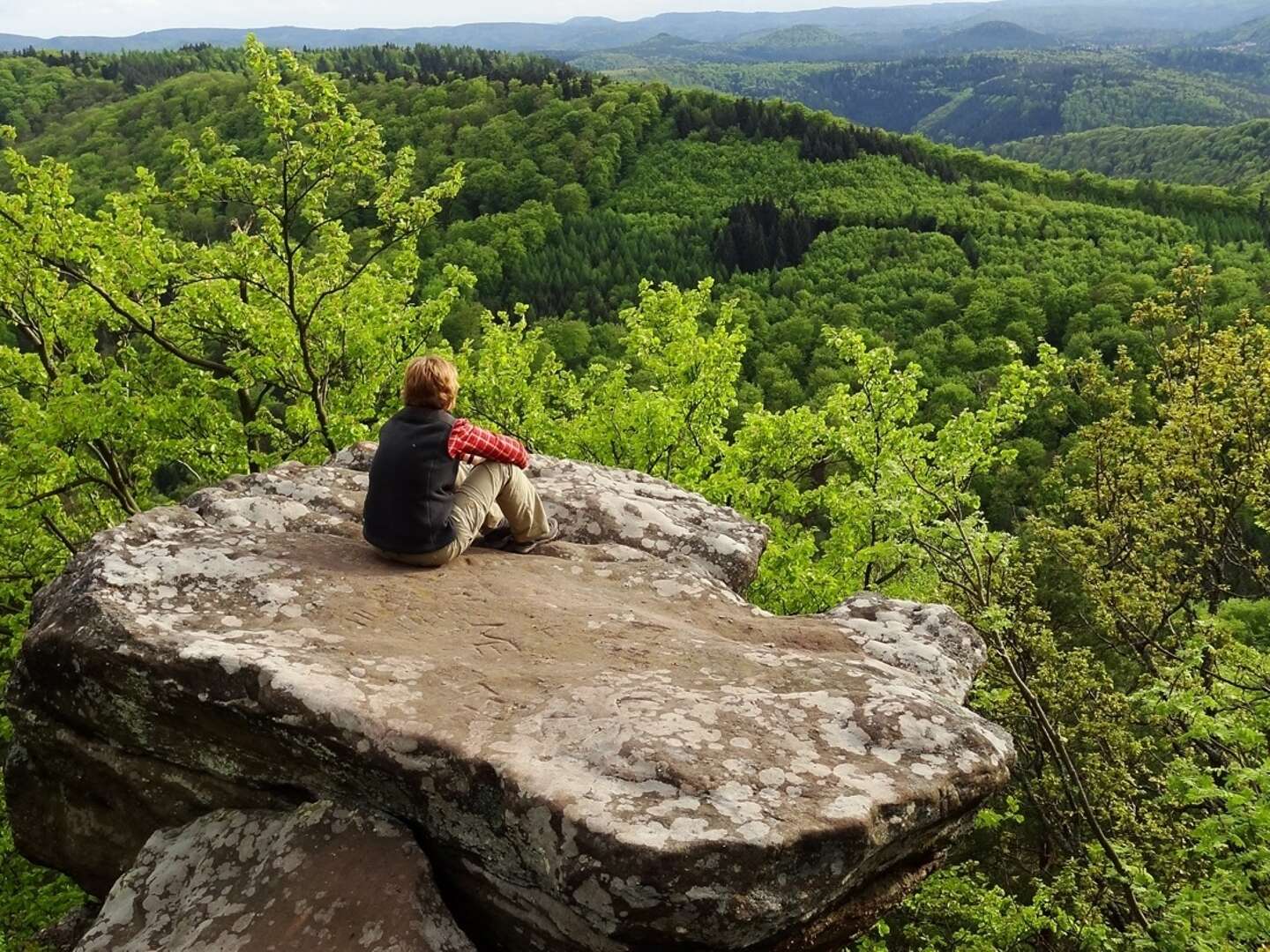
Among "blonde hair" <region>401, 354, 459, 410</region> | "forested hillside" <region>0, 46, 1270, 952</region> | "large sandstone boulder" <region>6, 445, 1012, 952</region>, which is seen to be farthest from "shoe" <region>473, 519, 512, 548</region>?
"forested hillside" <region>0, 46, 1270, 952</region>

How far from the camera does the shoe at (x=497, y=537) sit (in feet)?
35.2

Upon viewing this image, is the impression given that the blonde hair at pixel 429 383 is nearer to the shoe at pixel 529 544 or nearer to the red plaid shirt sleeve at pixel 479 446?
the red plaid shirt sleeve at pixel 479 446

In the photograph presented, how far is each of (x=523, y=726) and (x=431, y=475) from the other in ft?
11.1

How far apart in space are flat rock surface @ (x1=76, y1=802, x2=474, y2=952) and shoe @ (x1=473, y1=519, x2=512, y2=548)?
3.86 m

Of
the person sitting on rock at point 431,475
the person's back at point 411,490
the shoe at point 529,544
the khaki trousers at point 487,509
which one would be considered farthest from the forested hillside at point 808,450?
the person's back at point 411,490

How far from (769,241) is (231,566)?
438 feet

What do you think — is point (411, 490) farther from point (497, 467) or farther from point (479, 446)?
point (497, 467)

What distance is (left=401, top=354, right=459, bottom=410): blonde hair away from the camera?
31.1ft

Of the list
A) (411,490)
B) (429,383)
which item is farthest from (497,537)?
(429,383)

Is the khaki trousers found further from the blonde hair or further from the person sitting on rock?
the blonde hair

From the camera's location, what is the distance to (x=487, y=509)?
32.9ft

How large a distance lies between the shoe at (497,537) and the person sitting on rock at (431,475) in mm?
591

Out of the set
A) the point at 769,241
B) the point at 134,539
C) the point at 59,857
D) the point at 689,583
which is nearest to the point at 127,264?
the point at 134,539

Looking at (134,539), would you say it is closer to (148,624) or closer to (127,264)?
(148,624)
